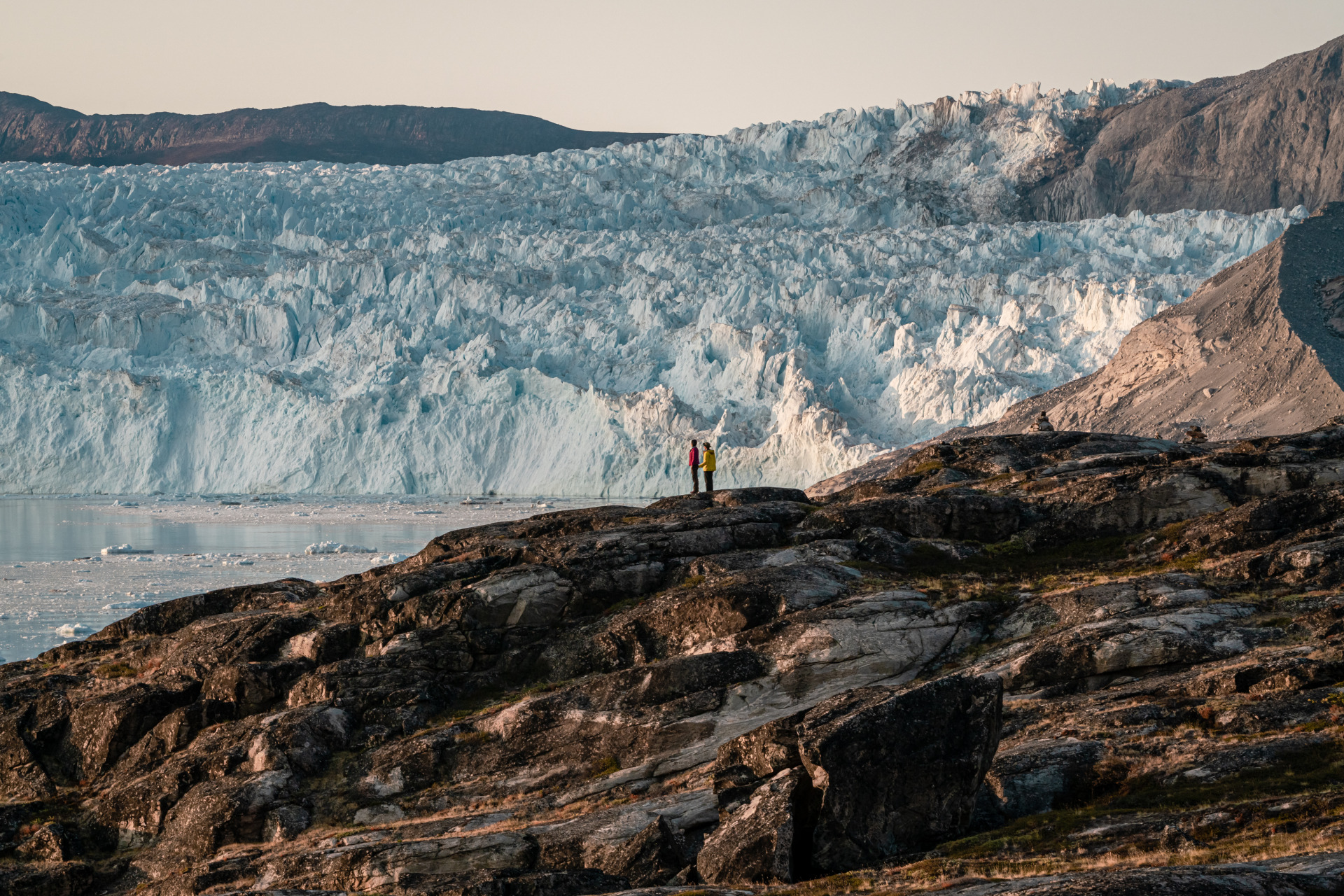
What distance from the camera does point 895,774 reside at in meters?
10.1

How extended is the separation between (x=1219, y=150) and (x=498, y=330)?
8995cm

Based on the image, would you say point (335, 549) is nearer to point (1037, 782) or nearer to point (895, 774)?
point (895, 774)

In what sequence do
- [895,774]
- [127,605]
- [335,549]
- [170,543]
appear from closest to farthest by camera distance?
[895,774], [127,605], [335,549], [170,543]

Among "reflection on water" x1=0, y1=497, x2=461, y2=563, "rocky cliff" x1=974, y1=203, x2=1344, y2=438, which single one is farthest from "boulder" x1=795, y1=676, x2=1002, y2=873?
"rocky cliff" x1=974, y1=203, x2=1344, y2=438

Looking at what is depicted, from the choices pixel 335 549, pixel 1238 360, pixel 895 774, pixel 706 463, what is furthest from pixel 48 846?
pixel 1238 360

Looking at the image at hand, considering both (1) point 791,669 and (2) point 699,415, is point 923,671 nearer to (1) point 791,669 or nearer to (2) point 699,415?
(1) point 791,669

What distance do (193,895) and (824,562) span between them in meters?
8.86

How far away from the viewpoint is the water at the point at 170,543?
3331 cm

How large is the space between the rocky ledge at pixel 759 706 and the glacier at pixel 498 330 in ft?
184

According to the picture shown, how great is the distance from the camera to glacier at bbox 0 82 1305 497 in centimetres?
7769

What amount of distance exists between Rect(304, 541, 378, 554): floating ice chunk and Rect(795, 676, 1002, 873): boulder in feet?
127

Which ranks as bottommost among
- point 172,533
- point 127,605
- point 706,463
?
point 172,533

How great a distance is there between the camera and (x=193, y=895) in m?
11.7

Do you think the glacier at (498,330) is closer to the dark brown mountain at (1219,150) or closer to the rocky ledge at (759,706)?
the dark brown mountain at (1219,150)
